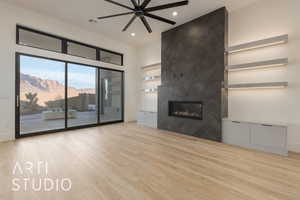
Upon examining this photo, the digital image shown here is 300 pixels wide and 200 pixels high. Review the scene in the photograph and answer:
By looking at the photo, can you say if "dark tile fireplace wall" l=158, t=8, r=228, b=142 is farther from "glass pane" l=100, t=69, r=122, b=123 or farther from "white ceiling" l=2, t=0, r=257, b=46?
"glass pane" l=100, t=69, r=122, b=123

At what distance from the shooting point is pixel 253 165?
8.16 ft

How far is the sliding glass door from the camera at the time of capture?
4.12m

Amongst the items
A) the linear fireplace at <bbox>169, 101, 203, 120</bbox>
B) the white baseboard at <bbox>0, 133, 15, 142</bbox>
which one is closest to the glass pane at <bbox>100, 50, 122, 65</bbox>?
the linear fireplace at <bbox>169, 101, 203, 120</bbox>

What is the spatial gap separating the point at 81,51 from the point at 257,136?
6118mm

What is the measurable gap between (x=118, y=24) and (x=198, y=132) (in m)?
4.54

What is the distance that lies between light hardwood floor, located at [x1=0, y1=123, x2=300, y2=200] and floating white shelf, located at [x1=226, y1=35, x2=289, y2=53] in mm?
2555

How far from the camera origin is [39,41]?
431cm

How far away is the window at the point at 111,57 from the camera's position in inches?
232

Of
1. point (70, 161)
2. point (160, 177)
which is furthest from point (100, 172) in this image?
point (160, 177)

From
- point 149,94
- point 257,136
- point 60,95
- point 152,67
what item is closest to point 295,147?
point 257,136

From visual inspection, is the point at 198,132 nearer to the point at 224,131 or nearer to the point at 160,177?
the point at 224,131

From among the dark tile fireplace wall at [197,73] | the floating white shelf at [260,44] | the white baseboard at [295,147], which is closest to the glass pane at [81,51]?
the dark tile fireplace wall at [197,73]

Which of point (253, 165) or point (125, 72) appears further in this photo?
point (125, 72)

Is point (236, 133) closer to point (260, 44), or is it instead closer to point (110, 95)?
point (260, 44)
